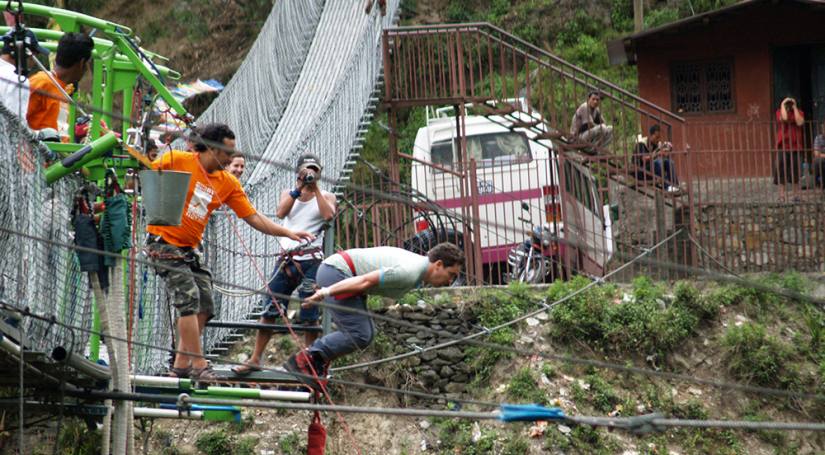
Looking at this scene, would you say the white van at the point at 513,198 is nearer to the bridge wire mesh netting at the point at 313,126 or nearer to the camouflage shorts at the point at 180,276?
the bridge wire mesh netting at the point at 313,126

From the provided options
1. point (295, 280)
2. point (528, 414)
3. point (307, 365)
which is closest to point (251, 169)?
point (295, 280)

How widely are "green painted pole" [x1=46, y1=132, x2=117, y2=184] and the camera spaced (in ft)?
7.44

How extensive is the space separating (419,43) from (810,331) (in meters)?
5.64

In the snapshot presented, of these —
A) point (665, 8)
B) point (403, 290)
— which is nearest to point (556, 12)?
point (665, 8)

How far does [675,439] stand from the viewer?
50.3ft

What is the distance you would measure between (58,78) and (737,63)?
13.5 m

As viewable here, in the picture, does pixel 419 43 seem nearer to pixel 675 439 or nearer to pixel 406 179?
pixel 406 179

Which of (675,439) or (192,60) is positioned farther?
(192,60)

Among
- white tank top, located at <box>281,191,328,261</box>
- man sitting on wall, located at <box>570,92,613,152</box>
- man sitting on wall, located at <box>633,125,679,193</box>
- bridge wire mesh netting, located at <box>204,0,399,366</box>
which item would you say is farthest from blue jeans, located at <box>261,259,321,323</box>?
man sitting on wall, located at <box>570,92,613,152</box>

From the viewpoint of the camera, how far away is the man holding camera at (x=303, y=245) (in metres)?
11.9

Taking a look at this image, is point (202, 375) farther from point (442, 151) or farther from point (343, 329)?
point (442, 151)

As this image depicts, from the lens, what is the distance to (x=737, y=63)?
21.5 m

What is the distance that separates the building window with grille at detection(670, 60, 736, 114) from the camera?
70.8 ft

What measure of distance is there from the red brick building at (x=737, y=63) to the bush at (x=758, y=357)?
5.77 metres
